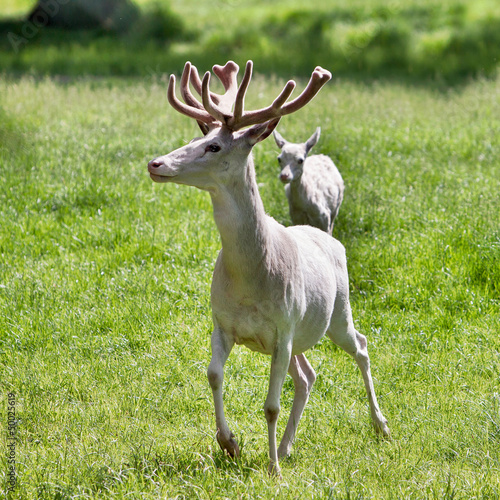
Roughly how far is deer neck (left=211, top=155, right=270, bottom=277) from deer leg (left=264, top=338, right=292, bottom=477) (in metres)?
0.52

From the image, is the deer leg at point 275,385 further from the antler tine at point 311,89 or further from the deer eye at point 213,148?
the antler tine at point 311,89

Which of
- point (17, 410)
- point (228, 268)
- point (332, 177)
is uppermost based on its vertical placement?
point (228, 268)

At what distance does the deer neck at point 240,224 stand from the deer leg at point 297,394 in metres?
1.09

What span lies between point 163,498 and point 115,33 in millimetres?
20460

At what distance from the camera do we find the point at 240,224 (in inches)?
176

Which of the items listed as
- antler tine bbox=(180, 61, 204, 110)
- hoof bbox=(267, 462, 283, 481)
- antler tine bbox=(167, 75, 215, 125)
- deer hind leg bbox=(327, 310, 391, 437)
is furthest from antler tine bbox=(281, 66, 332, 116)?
hoof bbox=(267, 462, 283, 481)

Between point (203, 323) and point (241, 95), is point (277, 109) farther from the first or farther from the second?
point (203, 323)

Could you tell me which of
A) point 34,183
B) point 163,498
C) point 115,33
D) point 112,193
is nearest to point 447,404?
point 163,498

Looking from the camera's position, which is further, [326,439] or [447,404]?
[447,404]

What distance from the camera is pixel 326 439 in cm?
538

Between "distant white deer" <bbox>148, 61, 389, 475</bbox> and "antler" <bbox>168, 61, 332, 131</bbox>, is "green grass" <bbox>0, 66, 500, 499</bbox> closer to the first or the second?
A: "distant white deer" <bbox>148, 61, 389, 475</bbox>

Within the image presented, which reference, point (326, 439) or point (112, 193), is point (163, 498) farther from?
point (112, 193)

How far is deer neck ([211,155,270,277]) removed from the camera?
4430 mm

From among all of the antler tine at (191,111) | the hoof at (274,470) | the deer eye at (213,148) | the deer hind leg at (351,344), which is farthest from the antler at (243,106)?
the hoof at (274,470)
